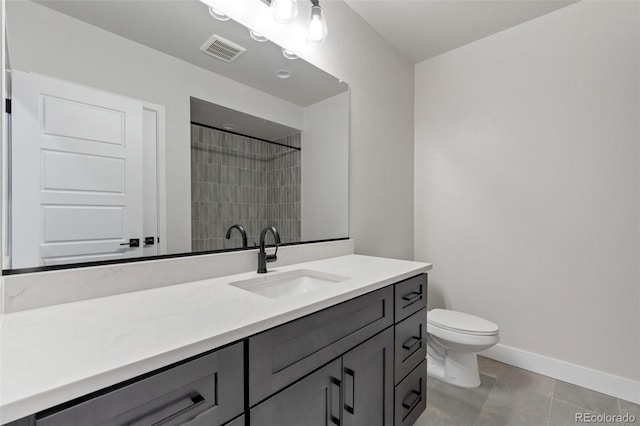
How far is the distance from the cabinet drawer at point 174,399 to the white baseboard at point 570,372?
223 centimetres

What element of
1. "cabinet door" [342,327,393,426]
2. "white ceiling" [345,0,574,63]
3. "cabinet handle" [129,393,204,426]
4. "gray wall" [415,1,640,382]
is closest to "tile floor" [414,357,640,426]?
"gray wall" [415,1,640,382]

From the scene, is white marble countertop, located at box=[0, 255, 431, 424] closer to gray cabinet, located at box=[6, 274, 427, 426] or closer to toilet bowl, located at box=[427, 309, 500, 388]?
gray cabinet, located at box=[6, 274, 427, 426]

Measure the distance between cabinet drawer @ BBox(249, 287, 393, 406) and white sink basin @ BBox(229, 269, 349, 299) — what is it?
189 mm

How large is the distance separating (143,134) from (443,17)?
6.87 feet

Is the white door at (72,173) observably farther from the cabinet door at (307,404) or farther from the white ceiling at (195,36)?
the cabinet door at (307,404)

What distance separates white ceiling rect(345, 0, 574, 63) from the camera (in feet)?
6.17

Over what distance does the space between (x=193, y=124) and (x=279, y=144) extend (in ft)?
1.46

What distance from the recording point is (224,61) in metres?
1.28

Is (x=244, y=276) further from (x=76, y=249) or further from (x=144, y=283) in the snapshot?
(x=76, y=249)

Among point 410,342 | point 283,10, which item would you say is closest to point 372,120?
point 283,10

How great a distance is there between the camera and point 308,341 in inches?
33.6

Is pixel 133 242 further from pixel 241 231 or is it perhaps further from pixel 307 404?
pixel 307 404

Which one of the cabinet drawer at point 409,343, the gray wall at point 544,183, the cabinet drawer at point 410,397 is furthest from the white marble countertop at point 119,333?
the gray wall at point 544,183

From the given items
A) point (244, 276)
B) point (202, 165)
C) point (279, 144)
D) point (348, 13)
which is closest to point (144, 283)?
point (244, 276)
